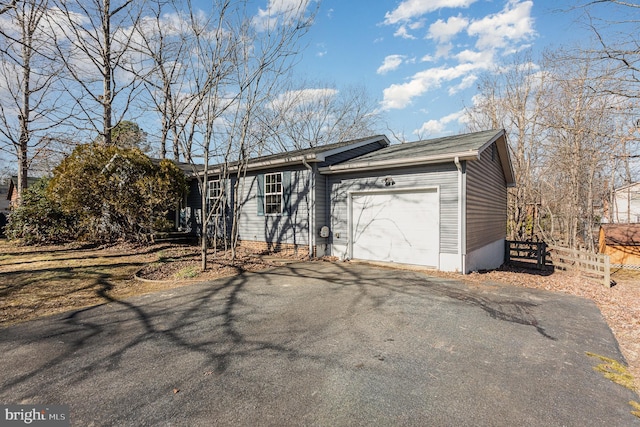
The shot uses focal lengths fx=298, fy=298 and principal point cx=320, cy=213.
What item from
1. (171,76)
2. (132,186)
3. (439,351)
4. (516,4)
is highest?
(171,76)

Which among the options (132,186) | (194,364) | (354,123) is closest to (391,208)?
(194,364)

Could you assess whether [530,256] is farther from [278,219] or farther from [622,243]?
[278,219]

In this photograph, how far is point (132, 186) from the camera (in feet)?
33.5

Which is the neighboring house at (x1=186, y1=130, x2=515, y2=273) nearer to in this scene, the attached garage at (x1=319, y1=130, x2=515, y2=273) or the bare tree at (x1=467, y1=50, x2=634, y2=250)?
the attached garage at (x1=319, y1=130, x2=515, y2=273)

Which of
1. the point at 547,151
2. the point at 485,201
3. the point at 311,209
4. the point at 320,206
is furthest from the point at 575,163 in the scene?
the point at 311,209

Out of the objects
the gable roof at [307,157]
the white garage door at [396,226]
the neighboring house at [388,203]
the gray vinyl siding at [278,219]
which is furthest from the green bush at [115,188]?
the white garage door at [396,226]

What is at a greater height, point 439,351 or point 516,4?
point 516,4

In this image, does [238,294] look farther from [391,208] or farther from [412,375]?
[391,208]

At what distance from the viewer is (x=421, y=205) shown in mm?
8195

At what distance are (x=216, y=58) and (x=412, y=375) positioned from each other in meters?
8.24

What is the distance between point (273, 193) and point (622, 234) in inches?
604

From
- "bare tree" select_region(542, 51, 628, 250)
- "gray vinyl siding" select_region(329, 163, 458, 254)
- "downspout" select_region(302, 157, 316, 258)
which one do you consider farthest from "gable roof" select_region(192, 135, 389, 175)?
"bare tree" select_region(542, 51, 628, 250)

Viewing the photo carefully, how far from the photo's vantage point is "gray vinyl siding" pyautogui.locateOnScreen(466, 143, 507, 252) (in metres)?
8.00

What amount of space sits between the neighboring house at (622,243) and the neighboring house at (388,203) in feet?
19.7
